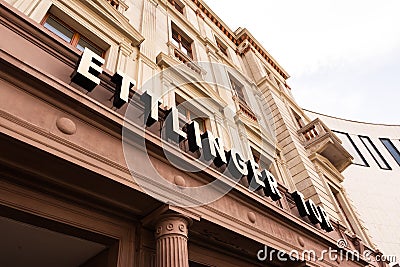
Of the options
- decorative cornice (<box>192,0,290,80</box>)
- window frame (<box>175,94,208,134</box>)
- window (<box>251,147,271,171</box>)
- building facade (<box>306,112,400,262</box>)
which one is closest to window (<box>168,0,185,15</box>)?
decorative cornice (<box>192,0,290,80</box>)

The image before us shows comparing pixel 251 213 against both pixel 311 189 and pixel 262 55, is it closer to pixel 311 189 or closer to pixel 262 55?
pixel 311 189

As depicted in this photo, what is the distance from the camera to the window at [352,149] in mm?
27688

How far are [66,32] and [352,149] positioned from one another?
2898cm

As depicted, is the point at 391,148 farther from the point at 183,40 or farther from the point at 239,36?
the point at 183,40

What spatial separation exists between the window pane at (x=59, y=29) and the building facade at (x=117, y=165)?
3 centimetres

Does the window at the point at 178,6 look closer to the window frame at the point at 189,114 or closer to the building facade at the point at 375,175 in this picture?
the window frame at the point at 189,114

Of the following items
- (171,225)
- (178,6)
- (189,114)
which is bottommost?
(171,225)

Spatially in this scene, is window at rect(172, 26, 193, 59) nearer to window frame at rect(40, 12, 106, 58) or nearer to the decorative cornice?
the decorative cornice

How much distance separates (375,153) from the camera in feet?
97.6

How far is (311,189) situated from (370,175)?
64.4 feet

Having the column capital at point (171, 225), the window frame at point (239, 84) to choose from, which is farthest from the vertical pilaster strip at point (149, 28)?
the column capital at point (171, 225)

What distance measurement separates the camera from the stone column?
398cm

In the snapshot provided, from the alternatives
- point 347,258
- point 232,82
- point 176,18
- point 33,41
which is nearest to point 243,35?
point 232,82

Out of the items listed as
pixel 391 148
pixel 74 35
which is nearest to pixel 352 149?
pixel 391 148
